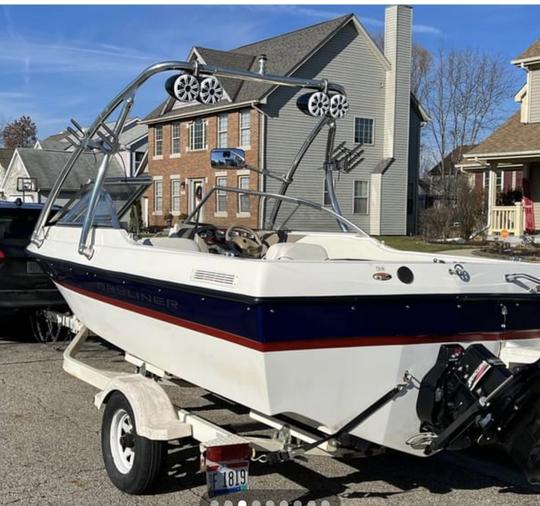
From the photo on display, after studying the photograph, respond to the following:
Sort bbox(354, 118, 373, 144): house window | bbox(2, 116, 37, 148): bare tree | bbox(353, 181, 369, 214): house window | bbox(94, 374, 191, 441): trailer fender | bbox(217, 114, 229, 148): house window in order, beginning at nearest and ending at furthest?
bbox(94, 374, 191, 441): trailer fender < bbox(217, 114, 229, 148): house window < bbox(354, 118, 373, 144): house window < bbox(353, 181, 369, 214): house window < bbox(2, 116, 37, 148): bare tree

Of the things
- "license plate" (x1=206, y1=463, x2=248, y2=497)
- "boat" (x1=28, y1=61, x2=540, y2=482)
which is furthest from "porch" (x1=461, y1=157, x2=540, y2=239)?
"license plate" (x1=206, y1=463, x2=248, y2=497)

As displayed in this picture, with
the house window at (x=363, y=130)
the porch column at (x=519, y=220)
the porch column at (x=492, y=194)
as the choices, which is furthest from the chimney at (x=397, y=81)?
the porch column at (x=519, y=220)

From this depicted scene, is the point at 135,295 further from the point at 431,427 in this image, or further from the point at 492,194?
the point at 492,194

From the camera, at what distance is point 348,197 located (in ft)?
98.0

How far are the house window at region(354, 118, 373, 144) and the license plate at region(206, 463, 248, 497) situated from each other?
2700 cm

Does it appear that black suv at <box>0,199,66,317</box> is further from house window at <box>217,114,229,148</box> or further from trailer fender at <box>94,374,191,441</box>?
house window at <box>217,114,229,148</box>

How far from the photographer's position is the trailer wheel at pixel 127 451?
13.3ft

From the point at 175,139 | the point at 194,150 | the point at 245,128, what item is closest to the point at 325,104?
the point at 245,128

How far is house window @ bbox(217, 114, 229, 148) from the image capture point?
29.1 meters

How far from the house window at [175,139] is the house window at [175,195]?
4.39 ft

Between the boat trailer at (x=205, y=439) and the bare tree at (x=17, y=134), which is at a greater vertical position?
the bare tree at (x=17, y=134)

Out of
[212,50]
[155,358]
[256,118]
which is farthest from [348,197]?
[155,358]

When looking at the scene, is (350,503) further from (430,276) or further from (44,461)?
(44,461)

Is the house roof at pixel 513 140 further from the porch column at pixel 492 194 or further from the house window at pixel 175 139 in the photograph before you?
the house window at pixel 175 139
